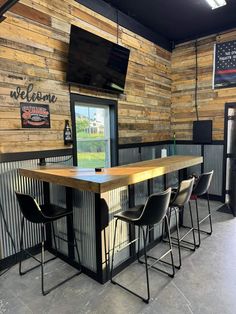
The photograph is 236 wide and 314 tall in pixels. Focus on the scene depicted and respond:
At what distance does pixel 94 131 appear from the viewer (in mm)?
3744

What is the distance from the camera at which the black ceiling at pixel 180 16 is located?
3.54 metres

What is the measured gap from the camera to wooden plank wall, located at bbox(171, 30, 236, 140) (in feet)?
14.9

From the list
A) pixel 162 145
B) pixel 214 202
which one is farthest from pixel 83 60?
pixel 214 202

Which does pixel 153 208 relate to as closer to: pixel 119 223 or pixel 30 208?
pixel 119 223

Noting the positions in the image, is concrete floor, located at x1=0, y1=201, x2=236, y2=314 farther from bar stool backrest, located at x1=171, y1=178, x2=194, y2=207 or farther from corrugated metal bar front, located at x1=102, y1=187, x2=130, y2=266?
bar stool backrest, located at x1=171, y1=178, x2=194, y2=207

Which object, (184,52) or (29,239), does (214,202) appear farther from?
(29,239)

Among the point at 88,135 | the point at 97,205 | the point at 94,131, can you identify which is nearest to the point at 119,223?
the point at 97,205

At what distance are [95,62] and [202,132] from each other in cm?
278

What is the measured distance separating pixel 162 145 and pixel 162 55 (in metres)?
1.94

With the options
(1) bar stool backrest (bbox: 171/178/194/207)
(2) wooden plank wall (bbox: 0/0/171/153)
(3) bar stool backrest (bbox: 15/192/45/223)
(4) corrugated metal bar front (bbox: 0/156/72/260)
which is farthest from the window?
(1) bar stool backrest (bbox: 171/178/194/207)

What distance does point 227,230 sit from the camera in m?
3.29

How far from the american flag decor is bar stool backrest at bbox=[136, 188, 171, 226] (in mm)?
3492

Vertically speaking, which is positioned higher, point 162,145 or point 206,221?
point 162,145

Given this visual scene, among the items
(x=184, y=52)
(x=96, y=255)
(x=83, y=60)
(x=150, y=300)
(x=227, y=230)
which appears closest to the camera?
(x=150, y=300)
